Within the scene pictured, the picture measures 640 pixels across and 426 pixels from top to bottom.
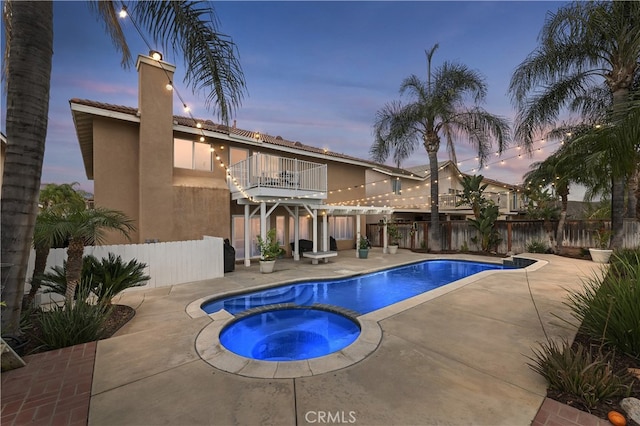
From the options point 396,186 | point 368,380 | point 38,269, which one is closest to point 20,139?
point 38,269

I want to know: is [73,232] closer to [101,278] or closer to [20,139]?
[101,278]

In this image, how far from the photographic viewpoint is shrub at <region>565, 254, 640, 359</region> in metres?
3.09

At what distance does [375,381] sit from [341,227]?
1341 centimetres

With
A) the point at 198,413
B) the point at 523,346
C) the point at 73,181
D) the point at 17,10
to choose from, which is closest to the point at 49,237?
the point at 17,10

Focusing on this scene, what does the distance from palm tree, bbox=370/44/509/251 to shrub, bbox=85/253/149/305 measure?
12134 millimetres

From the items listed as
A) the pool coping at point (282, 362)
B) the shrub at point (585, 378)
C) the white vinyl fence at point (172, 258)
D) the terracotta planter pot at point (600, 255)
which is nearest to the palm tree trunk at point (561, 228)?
the terracotta planter pot at point (600, 255)

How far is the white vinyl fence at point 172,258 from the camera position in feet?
22.0

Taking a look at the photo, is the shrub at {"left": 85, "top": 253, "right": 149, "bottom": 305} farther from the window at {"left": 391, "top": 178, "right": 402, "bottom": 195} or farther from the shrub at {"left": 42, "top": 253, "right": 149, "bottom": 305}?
the window at {"left": 391, "top": 178, "right": 402, "bottom": 195}

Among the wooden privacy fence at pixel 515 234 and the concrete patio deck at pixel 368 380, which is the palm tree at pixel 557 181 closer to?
the wooden privacy fence at pixel 515 234

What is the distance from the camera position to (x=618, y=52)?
26.1ft

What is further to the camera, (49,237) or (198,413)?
(49,237)

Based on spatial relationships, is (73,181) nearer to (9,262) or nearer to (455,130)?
(9,262)

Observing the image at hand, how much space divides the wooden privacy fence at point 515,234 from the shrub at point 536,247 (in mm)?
83

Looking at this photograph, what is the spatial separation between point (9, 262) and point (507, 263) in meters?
14.7
